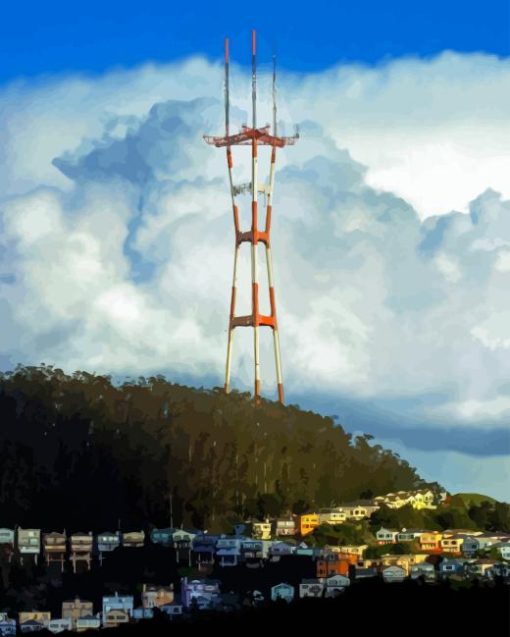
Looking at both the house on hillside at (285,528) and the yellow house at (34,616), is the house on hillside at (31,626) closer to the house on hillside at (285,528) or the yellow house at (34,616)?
the yellow house at (34,616)

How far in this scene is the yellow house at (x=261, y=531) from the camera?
59219 mm

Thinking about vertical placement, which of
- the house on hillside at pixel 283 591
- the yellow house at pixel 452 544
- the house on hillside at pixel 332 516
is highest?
the house on hillside at pixel 332 516

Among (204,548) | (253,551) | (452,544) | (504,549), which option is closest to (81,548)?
(204,548)

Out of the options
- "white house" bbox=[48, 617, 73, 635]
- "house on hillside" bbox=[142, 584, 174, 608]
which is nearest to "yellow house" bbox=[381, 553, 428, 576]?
"house on hillside" bbox=[142, 584, 174, 608]

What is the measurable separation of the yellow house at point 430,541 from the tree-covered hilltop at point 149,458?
6.52 metres

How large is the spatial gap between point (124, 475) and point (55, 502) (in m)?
2.54

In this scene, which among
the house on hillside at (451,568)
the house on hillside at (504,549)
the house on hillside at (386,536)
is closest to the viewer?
the house on hillside at (451,568)

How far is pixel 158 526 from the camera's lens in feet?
204

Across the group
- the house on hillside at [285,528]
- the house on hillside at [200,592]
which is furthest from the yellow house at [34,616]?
the house on hillside at [285,528]

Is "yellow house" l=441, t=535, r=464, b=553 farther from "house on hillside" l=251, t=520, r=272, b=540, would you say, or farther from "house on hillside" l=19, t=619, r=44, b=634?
"house on hillside" l=19, t=619, r=44, b=634

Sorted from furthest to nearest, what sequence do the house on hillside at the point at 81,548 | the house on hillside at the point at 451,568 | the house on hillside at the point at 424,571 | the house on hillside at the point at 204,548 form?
the house on hillside at the point at 81,548 < the house on hillside at the point at 204,548 < the house on hillside at the point at 451,568 < the house on hillside at the point at 424,571

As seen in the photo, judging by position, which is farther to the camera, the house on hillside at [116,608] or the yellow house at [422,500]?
the yellow house at [422,500]

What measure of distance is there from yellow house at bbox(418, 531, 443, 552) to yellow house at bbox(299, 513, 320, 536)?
11.8 ft

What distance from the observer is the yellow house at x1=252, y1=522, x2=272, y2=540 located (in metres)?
59.2
